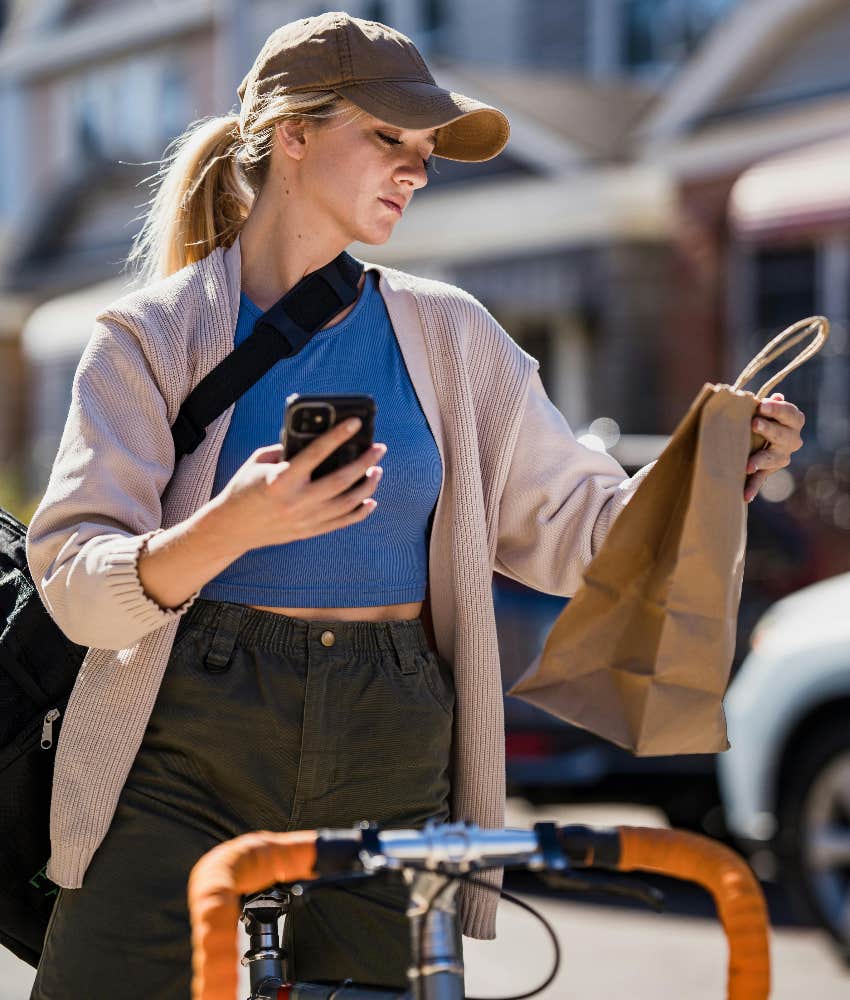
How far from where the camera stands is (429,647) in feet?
8.51

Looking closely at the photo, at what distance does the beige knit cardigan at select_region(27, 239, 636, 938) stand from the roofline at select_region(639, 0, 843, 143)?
41.2 feet

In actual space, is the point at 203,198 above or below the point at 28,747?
above

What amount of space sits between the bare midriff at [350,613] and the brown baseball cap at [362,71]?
70 centimetres

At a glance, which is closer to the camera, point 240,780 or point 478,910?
point 240,780

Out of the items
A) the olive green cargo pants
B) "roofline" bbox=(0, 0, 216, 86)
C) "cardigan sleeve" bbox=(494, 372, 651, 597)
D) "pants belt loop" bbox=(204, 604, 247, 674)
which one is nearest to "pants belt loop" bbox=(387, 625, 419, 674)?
the olive green cargo pants

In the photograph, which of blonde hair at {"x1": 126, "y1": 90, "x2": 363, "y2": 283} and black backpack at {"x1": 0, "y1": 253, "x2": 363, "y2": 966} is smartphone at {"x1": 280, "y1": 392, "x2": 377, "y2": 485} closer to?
black backpack at {"x1": 0, "y1": 253, "x2": 363, "y2": 966}

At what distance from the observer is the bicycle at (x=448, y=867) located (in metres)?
1.85

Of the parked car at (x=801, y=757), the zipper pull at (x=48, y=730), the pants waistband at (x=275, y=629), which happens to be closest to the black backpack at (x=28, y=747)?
the zipper pull at (x=48, y=730)

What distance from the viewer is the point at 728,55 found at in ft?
47.8

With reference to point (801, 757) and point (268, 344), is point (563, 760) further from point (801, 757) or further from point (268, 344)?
point (268, 344)

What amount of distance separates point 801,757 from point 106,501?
3.76m

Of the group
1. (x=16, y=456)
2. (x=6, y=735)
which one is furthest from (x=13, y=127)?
(x=6, y=735)

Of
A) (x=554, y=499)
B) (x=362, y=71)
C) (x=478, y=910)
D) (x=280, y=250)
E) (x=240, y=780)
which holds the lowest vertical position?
(x=478, y=910)

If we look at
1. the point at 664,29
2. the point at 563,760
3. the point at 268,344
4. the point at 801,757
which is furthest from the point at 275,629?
the point at 664,29
